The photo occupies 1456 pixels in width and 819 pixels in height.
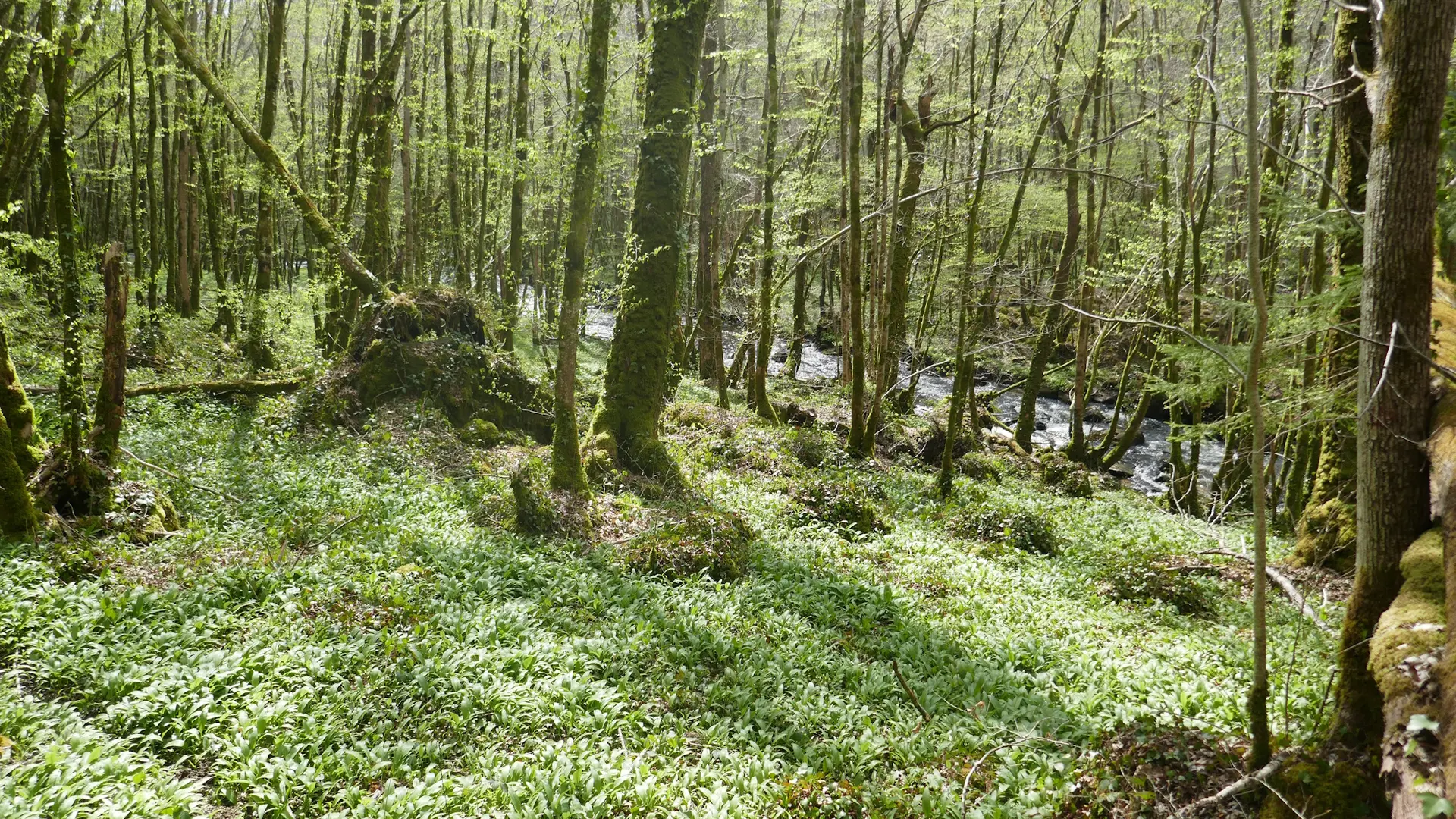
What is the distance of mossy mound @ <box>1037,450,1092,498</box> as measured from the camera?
1386 cm

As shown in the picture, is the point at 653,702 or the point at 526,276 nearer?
the point at 653,702

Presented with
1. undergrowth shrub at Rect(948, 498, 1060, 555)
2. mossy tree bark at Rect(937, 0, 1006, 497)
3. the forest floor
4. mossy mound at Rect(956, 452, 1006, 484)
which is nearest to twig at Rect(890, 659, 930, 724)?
the forest floor

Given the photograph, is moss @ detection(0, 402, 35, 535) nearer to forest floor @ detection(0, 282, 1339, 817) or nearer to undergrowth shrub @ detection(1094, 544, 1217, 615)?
forest floor @ detection(0, 282, 1339, 817)

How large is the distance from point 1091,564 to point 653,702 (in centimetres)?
615

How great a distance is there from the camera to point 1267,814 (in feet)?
10.7

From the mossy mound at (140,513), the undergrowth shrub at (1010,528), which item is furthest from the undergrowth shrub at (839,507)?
the mossy mound at (140,513)

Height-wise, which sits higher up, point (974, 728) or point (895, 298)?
point (895, 298)

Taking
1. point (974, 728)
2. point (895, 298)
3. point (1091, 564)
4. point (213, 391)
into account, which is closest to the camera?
point (974, 728)

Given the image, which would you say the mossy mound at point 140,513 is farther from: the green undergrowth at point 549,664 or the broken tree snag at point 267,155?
the broken tree snag at point 267,155

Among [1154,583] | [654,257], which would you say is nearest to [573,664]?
[1154,583]

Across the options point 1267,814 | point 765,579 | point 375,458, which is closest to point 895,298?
point 765,579

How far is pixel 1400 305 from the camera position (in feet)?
12.0

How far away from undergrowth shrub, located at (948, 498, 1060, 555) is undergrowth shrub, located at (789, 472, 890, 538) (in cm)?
118

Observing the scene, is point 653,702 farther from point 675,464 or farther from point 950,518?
point 950,518
